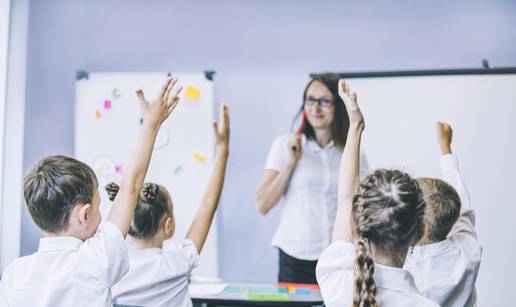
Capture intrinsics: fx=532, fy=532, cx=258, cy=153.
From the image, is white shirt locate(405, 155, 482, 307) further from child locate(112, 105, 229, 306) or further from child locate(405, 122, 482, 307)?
child locate(112, 105, 229, 306)

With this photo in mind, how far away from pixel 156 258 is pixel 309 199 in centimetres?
117

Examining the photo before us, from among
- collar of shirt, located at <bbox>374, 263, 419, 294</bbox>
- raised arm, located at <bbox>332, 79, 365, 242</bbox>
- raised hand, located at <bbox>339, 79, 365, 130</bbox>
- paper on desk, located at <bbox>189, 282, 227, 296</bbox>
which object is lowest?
paper on desk, located at <bbox>189, 282, 227, 296</bbox>

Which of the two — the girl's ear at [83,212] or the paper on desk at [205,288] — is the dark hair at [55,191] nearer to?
the girl's ear at [83,212]

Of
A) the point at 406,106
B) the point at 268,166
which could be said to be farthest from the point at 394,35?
the point at 268,166

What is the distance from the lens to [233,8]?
362cm

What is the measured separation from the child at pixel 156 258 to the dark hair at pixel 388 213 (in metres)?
0.69

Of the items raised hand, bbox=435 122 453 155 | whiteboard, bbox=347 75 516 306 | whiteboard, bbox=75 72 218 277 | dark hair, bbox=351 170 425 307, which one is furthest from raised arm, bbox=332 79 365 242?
whiteboard, bbox=75 72 218 277

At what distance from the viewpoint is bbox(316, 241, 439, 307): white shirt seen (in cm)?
133

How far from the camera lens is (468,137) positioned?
3107 millimetres

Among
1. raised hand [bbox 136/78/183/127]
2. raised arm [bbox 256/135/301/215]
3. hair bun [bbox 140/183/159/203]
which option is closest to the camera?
raised hand [bbox 136/78/183/127]

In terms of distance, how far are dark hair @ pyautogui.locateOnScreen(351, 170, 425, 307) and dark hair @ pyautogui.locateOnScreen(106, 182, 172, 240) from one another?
748 millimetres

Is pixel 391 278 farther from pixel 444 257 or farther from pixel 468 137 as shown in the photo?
pixel 468 137

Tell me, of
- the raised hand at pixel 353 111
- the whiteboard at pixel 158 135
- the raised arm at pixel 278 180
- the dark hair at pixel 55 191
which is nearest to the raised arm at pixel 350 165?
the raised hand at pixel 353 111

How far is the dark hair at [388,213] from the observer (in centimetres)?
135
